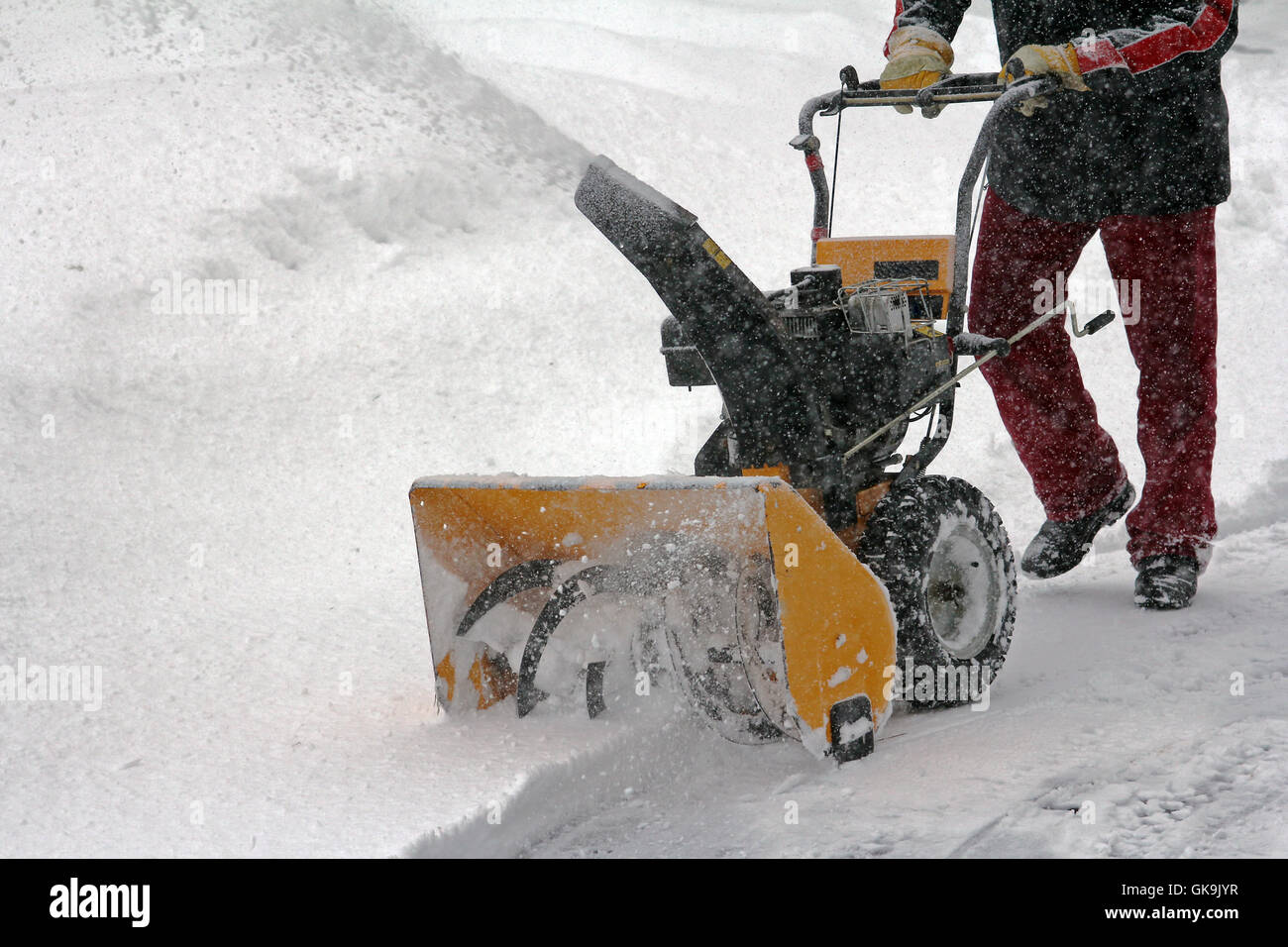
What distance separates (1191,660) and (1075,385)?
1151 millimetres

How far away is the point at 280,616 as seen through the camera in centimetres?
394

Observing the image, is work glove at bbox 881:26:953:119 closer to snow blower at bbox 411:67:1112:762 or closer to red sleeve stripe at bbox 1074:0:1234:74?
snow blower at bbox 411:67:1112:762

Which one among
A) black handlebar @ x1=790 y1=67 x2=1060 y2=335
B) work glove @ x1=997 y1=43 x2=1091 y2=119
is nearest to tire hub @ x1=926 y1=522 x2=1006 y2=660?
black handlebar @ x1=790 y1=67 x2=1060 y2=335

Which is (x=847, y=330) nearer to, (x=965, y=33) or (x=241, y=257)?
(x=241, y=257)

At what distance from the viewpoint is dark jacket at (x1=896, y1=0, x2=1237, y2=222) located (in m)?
3.63

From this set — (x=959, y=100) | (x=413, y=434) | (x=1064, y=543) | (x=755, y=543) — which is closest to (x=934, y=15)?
(x=959, y=100)

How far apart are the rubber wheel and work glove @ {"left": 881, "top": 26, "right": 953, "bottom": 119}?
1257mm

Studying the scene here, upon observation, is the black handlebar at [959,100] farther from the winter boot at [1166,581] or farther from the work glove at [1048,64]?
the winter boot at [1166,581]

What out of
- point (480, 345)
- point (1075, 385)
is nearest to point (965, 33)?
point (480, 345)

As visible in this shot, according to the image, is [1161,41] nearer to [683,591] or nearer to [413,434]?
[683,591]

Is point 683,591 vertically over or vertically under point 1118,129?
under

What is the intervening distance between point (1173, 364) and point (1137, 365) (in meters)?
0.12

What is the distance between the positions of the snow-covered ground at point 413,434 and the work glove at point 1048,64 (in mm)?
1554

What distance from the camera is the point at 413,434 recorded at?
5598 millimetres
